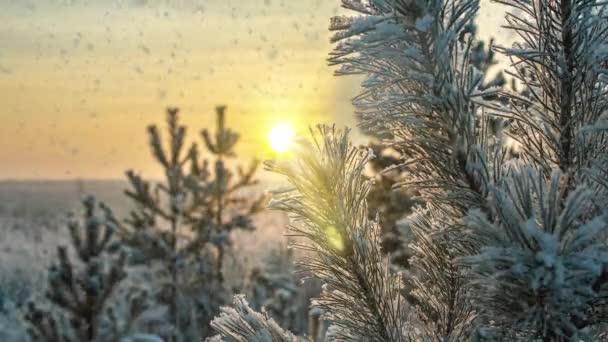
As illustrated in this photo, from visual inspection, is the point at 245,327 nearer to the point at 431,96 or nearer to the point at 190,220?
the point at 431,96

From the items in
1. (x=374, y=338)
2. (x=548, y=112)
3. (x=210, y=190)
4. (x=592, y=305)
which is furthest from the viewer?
(x=210, y=190)

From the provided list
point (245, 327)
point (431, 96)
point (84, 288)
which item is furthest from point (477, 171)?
point (84, 288)

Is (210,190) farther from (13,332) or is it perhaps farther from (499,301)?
(499,301)

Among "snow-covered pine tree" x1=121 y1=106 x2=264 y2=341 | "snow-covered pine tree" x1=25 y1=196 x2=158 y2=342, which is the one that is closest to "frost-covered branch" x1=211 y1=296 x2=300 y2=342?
"snow-covered pine tree" x1=25 y1=196 x2=158 y2=342

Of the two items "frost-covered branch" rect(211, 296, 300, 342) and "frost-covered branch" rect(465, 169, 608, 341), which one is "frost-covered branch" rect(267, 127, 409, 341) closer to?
"frost-covered branch" rect(211, 296, 300, 342)

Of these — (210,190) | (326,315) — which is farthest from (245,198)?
(326,315)

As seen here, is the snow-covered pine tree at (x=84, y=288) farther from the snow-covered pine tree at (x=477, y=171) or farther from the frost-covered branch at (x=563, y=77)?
the frost-covered branch at (x=563, y=77)
